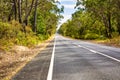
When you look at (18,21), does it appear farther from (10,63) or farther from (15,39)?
(10,63)

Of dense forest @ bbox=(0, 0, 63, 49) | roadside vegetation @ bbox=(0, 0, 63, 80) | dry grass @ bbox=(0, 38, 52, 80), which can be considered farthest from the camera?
dense forest @ bbox=(0, 0, 63, 49)

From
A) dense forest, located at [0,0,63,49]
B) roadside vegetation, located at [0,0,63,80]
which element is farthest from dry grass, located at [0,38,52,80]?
dense forest, located at [0,0,63,49]

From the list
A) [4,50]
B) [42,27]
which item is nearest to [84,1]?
[42,27]

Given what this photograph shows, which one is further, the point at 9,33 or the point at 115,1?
the point at 115,1

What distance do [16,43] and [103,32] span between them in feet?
171

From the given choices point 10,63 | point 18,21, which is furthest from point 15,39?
point 10,63

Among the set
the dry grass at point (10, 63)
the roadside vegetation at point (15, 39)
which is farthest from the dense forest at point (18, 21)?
the dry grass at point (10, 63)

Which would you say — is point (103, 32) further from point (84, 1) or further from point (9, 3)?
point (9, 3)

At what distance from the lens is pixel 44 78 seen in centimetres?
1027

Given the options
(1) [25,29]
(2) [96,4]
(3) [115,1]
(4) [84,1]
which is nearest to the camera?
(1) [25,29]

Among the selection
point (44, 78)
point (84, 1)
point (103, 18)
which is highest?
point (84, 1)

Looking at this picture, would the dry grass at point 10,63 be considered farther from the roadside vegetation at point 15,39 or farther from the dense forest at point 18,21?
A: the dense forest at point 18,21

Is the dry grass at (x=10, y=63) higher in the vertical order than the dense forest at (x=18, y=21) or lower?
lower

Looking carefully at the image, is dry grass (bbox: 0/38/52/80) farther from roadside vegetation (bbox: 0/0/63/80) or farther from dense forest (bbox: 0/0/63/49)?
dense forest (bbox: 0/0/63/49)
